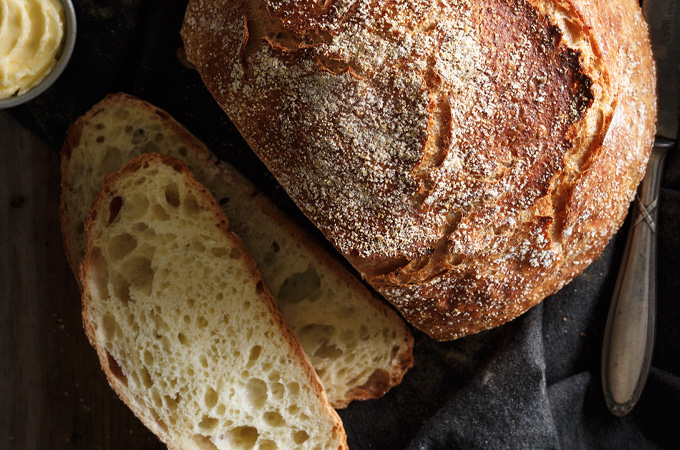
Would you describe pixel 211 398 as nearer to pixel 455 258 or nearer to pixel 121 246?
pixel 121 246

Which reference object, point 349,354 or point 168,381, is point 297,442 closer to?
point 349,354

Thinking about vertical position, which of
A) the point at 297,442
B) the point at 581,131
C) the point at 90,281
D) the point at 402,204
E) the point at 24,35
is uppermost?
the point at 24,35

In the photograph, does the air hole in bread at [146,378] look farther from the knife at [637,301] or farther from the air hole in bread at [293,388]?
the knife at [637,301]

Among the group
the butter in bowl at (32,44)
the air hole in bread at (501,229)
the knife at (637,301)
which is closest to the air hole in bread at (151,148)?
the butter in bowl at (32,44)

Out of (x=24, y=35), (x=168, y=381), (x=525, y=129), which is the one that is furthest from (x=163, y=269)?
(x=525, y=129)

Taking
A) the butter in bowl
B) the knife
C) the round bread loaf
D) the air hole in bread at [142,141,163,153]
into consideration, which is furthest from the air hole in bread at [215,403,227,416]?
the knife

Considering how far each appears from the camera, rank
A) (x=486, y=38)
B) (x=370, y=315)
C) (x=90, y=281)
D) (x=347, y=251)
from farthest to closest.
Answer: (x=370, y=315)
(x=90, y=281)
(x=347, y=251)
(x=486, y=38)
